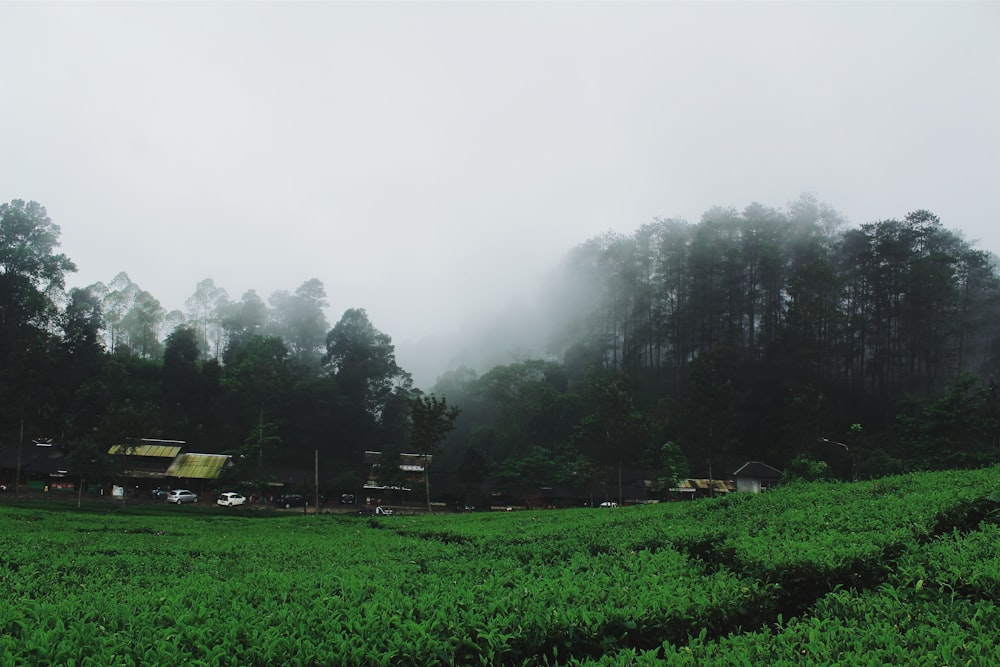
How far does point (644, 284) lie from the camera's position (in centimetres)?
6125

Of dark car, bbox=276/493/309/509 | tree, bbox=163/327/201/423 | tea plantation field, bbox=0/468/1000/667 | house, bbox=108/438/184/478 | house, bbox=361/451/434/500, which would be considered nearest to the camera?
tea plantation field, bbox=0/468/1000/667

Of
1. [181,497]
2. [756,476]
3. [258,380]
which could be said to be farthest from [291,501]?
[756,476]

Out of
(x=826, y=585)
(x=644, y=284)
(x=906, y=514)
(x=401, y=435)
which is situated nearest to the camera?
(x=826, y=585)

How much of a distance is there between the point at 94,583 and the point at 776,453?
44918 mm

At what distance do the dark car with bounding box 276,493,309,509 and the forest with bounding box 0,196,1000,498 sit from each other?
2488 mm

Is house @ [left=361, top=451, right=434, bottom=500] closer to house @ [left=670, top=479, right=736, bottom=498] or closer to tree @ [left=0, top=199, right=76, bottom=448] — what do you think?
house @ [left=670, top=479, right=736, bottom=498]

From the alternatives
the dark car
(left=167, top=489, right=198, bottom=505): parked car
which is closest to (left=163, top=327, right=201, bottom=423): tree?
(left=167, top=489, right=198, bottom=505): parked car

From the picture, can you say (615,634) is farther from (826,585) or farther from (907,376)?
(907,376)

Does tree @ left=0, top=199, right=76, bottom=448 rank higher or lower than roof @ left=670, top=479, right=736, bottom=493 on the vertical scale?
higher

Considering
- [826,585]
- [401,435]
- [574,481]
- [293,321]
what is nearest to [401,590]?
[826,585]

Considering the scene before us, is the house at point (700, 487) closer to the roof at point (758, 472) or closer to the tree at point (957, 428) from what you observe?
the roof at point (758, 472)

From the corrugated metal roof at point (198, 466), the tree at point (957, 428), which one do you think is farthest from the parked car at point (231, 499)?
the tree at point (957, 428)

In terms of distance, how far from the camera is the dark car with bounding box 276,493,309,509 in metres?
37.4

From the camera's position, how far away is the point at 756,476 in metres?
40.2
